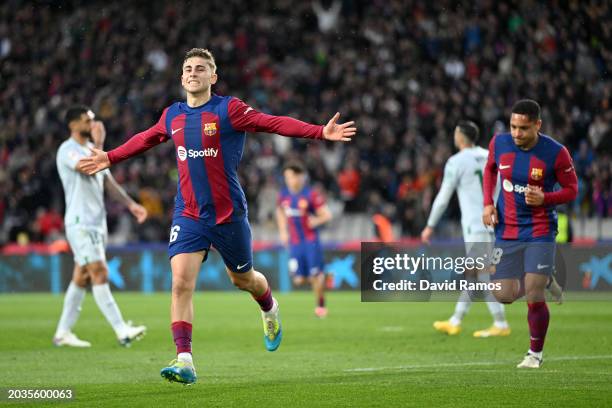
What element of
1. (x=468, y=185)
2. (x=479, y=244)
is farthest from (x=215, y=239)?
(x=468, y=185)

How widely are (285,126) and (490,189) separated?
276cm

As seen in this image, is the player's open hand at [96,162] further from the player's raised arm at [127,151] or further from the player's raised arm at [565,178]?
the player's raised arm at [565,178]

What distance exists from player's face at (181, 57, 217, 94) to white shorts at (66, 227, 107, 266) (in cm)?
423

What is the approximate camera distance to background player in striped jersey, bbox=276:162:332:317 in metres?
18.1

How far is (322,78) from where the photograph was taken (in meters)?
28.2

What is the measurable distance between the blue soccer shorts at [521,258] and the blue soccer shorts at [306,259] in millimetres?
8061

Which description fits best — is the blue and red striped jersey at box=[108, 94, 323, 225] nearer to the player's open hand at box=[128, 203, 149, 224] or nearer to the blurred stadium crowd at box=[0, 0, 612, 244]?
the player's open hand at box=[128, 203, 149, 224]

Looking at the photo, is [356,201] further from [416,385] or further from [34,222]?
[416,385]

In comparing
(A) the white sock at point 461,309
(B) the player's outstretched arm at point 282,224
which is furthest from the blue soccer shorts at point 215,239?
(B) the player's outstretched arm at point 282,224

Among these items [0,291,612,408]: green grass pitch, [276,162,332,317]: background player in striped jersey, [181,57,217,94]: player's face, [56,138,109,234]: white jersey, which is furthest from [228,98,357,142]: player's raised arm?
[276,162,332,317]: background player in striped jersey

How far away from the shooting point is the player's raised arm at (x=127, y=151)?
873 cm

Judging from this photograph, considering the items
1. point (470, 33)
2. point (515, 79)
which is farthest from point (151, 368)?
point (470, 33)

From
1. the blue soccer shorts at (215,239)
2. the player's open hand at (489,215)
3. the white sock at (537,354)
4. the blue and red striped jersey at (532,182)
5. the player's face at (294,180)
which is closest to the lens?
the blue soccer shorts at (215,239)

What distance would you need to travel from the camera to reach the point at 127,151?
877 centimetres
